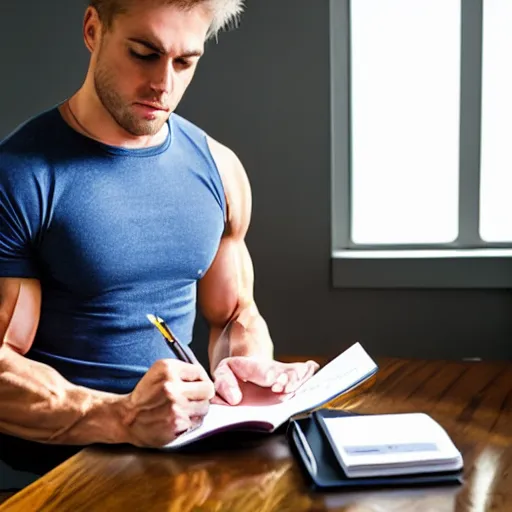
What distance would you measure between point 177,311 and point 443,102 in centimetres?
100

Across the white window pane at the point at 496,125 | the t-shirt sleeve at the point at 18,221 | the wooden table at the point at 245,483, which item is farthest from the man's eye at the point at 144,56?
the white window pane at the point at 496,125

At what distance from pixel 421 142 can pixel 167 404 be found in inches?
50.4

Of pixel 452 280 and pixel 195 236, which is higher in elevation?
pixel 195 236

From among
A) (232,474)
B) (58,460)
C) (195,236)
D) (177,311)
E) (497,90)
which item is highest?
(497,90)

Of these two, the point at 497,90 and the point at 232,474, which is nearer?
the point at 232,474

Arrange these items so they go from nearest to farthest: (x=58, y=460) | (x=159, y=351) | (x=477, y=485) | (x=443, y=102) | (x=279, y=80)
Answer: (x=477, y=485) < (x=58, y=460) < (x=159, y=351) < (x=279, y=80) < (x=443, y=102)

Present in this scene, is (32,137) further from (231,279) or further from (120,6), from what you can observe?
(231,279)

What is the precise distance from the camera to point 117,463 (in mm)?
1037

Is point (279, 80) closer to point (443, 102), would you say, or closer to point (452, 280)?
point (443, 102)

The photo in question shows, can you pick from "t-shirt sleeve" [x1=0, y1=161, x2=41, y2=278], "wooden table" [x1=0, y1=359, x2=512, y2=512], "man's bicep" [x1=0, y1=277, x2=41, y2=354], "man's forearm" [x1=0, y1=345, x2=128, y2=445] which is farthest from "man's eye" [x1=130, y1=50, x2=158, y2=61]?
"wooden table" [x1=0, y1=359, x2=512, y2=512]

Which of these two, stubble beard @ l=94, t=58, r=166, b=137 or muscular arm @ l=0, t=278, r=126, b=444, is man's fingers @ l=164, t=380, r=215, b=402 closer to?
muscular arm @ l=0, t=278, r=126, b=444

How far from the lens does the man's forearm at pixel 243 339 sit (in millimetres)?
1534

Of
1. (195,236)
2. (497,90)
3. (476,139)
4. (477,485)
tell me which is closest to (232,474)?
(477,485)

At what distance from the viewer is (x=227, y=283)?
1613 millimetres
